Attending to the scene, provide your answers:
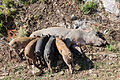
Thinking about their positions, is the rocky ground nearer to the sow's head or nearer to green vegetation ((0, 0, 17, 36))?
the sow's head

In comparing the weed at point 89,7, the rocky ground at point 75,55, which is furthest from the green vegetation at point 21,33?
the weed at point 89,7

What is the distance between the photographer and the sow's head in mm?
6675

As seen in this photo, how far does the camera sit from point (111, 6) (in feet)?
24.9

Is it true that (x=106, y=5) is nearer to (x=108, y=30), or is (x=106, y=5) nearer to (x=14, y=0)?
(x=108, y=30)

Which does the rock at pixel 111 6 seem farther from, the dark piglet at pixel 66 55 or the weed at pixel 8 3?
the weed at pixel 8 3

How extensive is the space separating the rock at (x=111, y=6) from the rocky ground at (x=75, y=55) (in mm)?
198

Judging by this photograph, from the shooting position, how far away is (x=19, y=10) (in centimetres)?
888

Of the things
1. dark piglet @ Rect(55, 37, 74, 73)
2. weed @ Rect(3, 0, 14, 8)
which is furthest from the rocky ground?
weed @ Rect(3, 0, 14, 8)

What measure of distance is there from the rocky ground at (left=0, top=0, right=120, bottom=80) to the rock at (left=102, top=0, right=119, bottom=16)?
0.20 metres

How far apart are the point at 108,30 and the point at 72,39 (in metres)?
1.80

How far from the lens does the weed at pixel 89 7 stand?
305 inches

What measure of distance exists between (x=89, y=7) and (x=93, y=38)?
6.11 feet

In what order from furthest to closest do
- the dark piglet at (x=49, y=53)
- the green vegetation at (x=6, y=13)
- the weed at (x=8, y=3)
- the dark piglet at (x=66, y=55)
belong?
the weed at (x=8, y=3) < the green vegetation at (x=6, y=13) < the dark piglet at (x=49, y=53) < the dark piglet at (x=66, y=55)

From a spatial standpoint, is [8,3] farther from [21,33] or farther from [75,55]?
[75,55]
